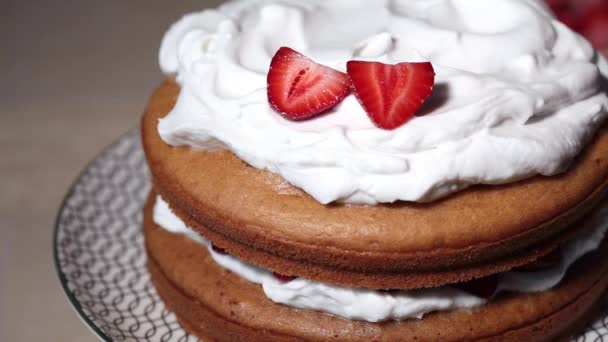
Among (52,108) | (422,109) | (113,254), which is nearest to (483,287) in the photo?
(422,109)

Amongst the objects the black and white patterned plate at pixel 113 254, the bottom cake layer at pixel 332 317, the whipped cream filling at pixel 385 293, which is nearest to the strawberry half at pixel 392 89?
the whipped cream filling at pixel 385 293

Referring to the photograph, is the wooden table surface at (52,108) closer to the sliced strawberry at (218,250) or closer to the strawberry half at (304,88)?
the sliced strawberry at (218,250)

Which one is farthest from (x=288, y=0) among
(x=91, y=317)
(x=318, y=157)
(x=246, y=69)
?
(x=91, y=317)

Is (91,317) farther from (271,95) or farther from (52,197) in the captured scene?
(52,197)

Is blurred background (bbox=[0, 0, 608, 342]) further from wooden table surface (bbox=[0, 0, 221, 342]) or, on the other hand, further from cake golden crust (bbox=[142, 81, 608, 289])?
cake golden crust (bbox=[142, 81, 608, 289])

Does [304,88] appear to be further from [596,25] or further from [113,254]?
[596,25]

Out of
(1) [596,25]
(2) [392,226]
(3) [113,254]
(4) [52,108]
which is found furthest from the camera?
(1) [596,25]
